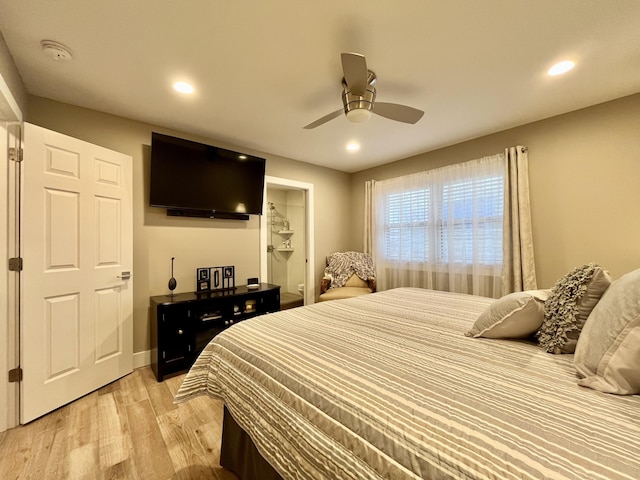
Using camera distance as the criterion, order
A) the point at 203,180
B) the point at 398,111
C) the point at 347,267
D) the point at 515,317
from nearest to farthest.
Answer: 1. the point at 515,317
2. the point at 398,111
3. the point at 203,180
4. the point at 347,267

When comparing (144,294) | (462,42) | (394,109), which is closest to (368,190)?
(394,109)

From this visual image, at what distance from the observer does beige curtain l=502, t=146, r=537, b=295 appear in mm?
2832

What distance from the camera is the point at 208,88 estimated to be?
2182mm

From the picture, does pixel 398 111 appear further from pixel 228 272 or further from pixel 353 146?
pixel 228 272

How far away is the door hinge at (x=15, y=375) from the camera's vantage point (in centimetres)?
185

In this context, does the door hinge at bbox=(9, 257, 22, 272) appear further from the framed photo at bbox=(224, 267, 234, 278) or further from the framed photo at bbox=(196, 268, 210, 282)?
the framed photo at bbox=(224, 267, 234, 278)

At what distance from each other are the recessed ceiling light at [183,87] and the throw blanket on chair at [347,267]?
9.48ft

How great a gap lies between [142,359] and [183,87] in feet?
8.55

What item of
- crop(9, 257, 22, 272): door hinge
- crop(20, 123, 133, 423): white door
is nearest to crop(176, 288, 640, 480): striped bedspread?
crop(20, 123, 133, 423): white door

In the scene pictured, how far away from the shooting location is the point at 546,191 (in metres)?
2.79

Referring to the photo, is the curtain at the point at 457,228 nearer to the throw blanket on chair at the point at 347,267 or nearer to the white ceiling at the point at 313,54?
the throw blanket on chair at the point at 347,267

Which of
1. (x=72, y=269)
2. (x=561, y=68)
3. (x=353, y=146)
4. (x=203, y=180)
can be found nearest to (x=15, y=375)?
(x=72, y=269)

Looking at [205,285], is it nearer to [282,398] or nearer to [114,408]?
[114,408]

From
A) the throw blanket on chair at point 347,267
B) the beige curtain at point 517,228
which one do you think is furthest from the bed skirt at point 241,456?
the beige curtain at point 517,228
